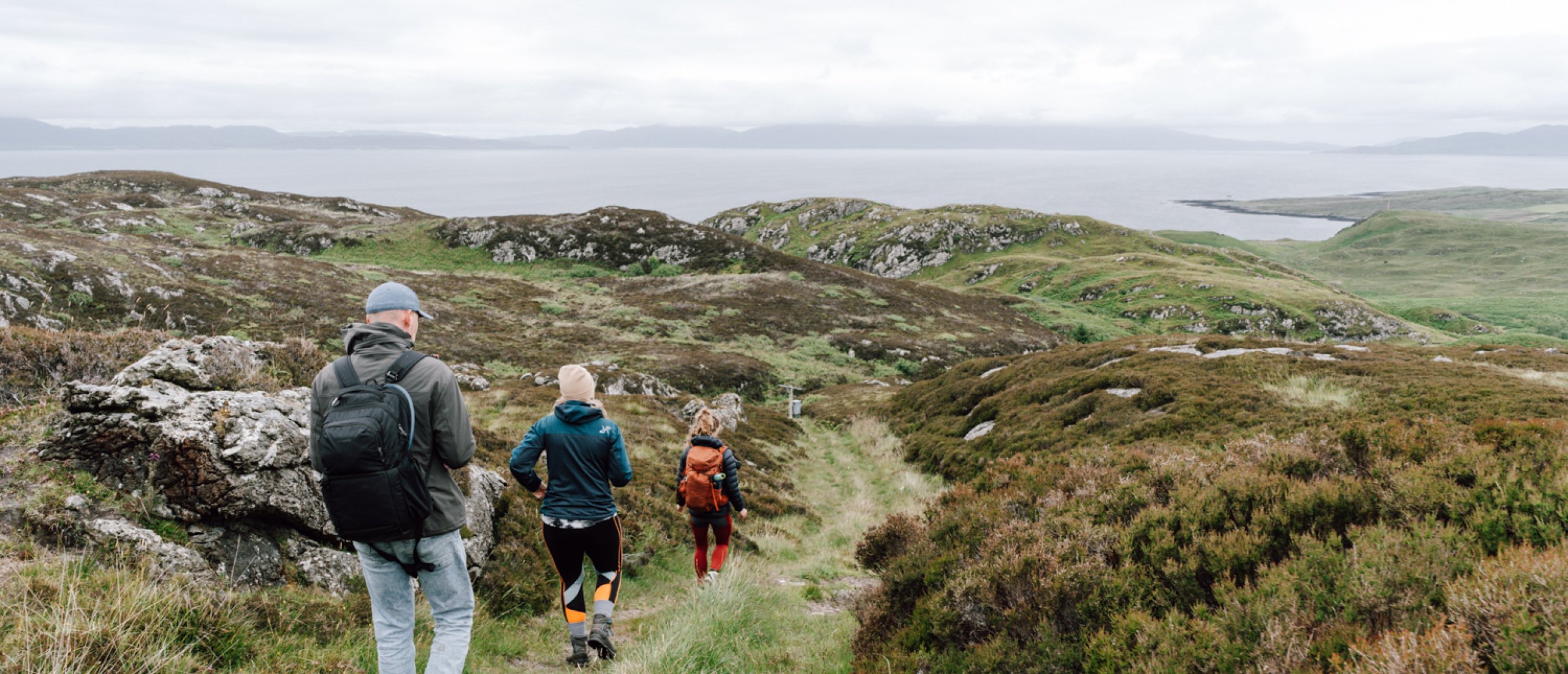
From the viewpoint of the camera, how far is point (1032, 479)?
8.26m

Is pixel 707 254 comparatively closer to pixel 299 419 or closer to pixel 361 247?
pixel 361 247

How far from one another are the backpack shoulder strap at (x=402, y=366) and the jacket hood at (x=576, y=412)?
6.16 ft

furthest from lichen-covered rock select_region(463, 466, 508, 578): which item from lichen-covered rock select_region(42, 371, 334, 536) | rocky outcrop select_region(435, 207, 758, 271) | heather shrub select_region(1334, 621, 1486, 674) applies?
rocky outcrop select_region(435, 207, 758, 271)

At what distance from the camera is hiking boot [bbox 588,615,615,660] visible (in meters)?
6.16

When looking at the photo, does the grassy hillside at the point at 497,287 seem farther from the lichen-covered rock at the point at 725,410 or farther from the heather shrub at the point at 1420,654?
the heather shrub at the point at 1420,654

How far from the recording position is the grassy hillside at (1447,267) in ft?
230

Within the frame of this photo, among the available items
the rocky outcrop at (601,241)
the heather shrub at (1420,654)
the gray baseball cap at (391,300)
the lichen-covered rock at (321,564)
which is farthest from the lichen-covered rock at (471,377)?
the rocky outcrop at (601,241)

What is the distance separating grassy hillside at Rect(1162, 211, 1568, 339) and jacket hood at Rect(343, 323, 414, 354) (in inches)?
3638

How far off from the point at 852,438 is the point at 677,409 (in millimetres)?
6957

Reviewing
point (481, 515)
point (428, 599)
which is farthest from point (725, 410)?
point (428, 599)

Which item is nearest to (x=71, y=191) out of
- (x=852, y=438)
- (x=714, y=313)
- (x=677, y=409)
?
(x=714, y=313)

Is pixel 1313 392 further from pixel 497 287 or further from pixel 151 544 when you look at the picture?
pixel 497 287

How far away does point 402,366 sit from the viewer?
4.41 meters

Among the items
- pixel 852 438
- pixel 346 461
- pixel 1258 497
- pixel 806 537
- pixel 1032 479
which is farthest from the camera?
pixel 852 438
